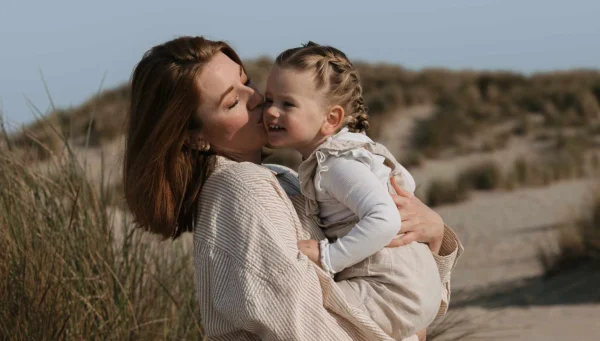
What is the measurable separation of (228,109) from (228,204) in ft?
1.17

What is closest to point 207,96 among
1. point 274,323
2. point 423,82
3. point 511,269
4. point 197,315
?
point 274,323

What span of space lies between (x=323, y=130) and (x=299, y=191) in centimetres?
21

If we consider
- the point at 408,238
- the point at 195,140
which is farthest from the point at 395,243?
the point at 195,140

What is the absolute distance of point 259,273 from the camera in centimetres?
274

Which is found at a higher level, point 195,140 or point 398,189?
point 195,140

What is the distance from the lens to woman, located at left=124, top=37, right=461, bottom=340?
274 centimetres

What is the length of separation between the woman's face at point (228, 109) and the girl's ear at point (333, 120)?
0.65 feet

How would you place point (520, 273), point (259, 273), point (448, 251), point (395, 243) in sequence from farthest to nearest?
point (520, 273) < point (448, 251) < point (395, 243) < point (259, 273)

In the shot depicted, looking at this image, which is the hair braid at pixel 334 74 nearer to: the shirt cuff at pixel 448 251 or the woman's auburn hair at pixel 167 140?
the woman's auburn hair at pixel 167 140

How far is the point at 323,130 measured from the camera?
3.17m

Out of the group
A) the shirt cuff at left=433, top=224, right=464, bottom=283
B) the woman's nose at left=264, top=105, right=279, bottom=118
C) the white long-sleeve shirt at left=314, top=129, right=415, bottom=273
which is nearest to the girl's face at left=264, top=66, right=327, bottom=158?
the woman's nose at left=264, top=105, right=279, bottom=118

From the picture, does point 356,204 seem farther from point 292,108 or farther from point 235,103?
point 235,103

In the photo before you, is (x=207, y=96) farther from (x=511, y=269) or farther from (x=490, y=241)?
(x=490, y=241)

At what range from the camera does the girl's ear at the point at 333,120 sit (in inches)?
125
